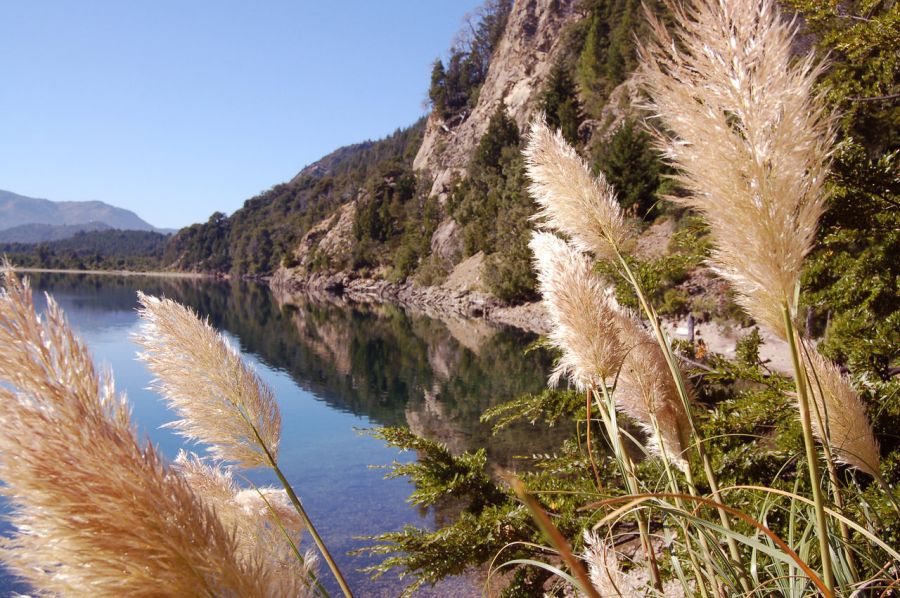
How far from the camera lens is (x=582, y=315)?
1629mm

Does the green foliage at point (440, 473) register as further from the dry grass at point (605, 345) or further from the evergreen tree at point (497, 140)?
the evergreen tree at point (497, 140)

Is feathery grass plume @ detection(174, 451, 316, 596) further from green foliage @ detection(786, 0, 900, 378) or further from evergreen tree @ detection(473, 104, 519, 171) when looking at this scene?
evergreen tree @ detection(473, 104, 519, 171)

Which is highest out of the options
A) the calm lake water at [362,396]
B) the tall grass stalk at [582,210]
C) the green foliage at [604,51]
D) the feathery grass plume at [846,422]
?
the green foliage at [604,51]

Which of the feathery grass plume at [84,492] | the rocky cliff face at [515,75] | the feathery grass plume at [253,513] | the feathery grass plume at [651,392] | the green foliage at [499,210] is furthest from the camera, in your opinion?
the rocky cliff face at [515,75]

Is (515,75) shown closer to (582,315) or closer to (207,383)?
(582,315)

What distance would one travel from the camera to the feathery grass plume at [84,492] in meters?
0.73

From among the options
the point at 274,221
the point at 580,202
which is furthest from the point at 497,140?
the point at 274,221

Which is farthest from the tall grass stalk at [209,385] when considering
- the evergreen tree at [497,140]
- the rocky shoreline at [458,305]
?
the evergreen tree at [497,140]

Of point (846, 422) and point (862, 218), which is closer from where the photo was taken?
point (846, 422)

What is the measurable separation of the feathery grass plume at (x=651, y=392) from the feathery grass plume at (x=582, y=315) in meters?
0.09

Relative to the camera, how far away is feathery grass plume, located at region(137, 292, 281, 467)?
1403 mm

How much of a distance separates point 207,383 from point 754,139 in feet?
4.43

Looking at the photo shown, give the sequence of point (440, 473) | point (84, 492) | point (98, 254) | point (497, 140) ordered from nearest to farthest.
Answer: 1. point (84, 492)
2. point (440, 473)
3. point (497, 140)
4. point (98, 254)

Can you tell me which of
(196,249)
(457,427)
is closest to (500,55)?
(457,427)
